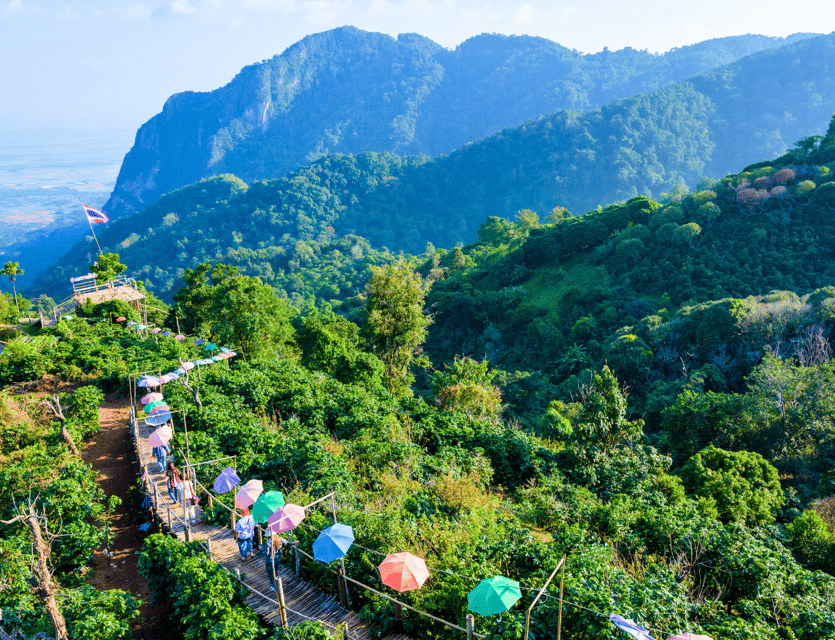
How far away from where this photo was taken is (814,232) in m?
39.2

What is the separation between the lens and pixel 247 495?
40.6ft

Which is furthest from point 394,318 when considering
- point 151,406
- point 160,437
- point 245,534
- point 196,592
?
point 196,592

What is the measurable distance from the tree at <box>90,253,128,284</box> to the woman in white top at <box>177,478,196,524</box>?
1007 inches

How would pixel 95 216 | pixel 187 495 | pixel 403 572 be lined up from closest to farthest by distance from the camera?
pixel 403 572
pixel 187 495
pixel 95 216

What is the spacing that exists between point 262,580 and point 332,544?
2.47 metres

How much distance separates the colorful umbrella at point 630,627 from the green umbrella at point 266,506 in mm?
6682

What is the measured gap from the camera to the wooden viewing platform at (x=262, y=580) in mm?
10148

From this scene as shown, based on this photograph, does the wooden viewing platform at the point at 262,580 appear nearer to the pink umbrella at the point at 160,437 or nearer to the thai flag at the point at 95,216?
the pink umbrella at the point at 160,437

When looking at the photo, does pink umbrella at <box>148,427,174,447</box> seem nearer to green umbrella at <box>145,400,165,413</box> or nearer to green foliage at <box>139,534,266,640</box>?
green umbrella at <box>145,400,165,413</box>

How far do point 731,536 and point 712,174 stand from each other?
14924 centimetres

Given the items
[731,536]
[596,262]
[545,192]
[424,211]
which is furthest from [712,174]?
[731,536]

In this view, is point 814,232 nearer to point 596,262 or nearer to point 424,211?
point 596,262

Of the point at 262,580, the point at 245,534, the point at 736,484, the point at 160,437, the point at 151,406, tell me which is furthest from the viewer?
the point at 151,406

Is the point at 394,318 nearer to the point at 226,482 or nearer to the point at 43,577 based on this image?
the point at 226,482
